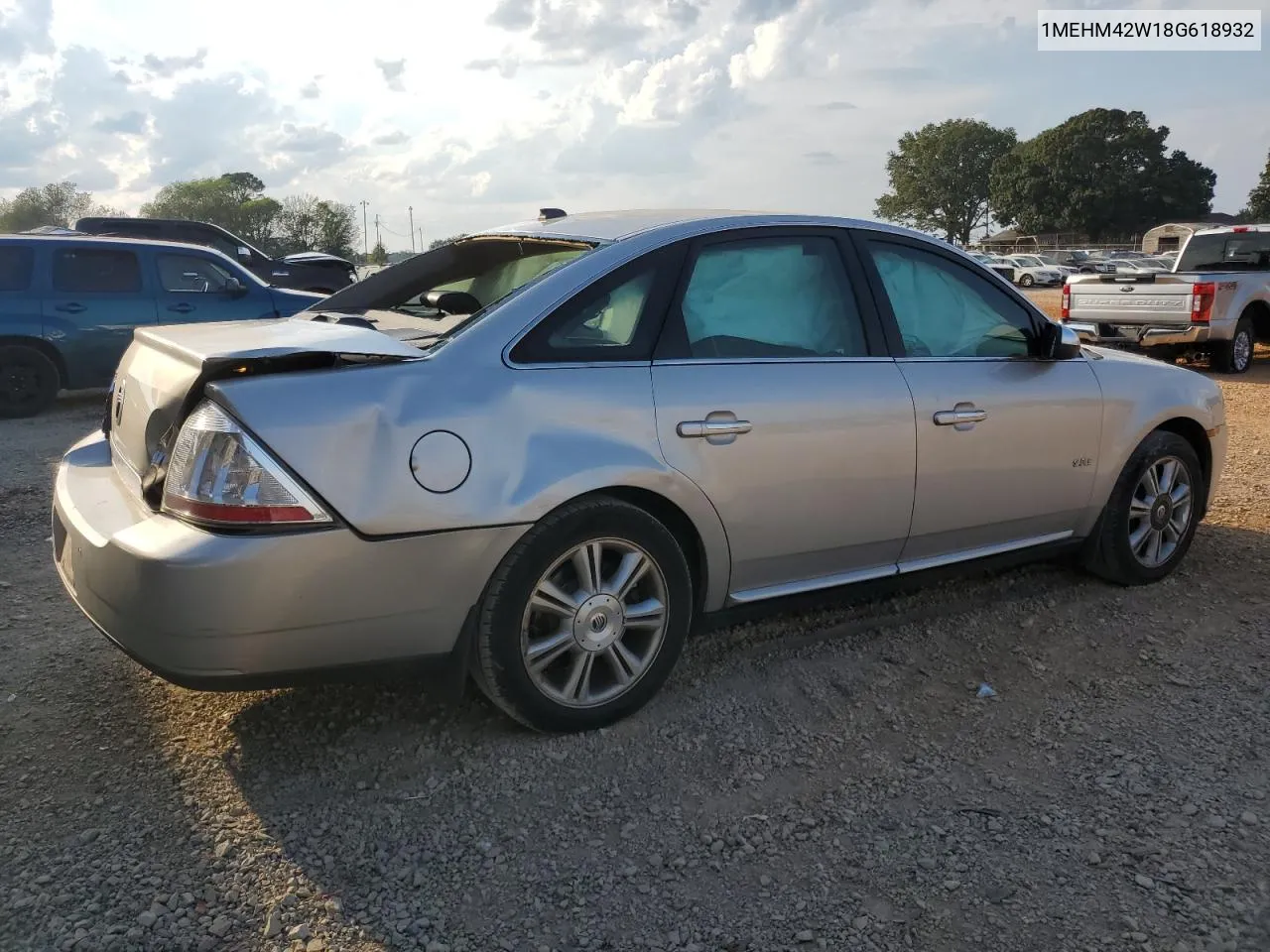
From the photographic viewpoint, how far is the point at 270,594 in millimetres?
2578

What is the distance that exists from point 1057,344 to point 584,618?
231 cm

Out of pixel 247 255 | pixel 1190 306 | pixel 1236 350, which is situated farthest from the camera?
pixel 247 255

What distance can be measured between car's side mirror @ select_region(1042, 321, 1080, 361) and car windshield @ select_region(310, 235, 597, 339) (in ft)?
6.36

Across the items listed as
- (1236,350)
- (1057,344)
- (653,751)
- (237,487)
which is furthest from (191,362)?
(1236,350)

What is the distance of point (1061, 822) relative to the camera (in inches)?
108

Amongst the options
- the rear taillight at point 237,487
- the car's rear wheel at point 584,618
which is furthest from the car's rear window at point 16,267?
the car's rear wheel at point 584,618

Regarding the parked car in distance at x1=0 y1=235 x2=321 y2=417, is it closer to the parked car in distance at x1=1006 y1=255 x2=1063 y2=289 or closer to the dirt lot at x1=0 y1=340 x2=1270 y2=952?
the dirt lot at x1=0 y1=340 x2=1270 y2=952

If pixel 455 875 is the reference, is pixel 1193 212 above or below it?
above

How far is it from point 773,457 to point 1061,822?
133 centimetres

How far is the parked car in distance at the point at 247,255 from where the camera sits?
1464cm

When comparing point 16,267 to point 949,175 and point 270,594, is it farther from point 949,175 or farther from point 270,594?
point 949,175

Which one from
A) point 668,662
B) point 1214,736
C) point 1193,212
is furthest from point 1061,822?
point 1193,212

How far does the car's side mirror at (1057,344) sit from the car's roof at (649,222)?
718mm

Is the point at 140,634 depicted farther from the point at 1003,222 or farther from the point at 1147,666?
the point at 1003,222
